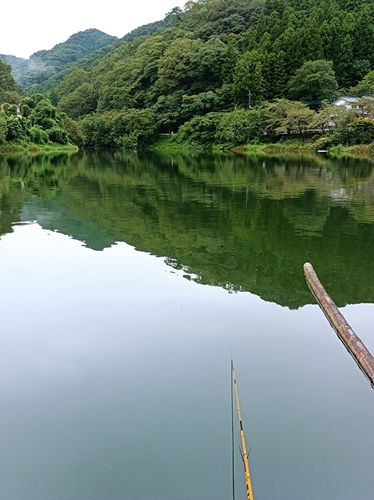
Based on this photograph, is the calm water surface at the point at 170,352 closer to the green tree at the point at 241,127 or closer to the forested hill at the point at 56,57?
the green tree at the point at 241,127

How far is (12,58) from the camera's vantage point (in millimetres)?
141875

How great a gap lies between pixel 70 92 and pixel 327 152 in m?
57.2

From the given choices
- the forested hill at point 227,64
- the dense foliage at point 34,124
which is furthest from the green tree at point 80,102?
the dense foliage at point 34,124

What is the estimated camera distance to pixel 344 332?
15.9ft

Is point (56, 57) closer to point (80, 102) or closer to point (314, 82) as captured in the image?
point (80, 102)

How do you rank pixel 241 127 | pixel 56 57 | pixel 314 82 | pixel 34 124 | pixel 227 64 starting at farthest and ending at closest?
pixel 56 57 < pixel 227 64 < pixel 34 124 < pixel 314 82 < pixel 241 127

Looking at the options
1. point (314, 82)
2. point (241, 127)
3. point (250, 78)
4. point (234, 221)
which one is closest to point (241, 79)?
point (250, 78)

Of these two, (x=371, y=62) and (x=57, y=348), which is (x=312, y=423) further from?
(x=371, y=62)

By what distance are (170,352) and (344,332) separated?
1.89m

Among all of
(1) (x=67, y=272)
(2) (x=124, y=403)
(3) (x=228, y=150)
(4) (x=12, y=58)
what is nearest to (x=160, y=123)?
(3) (x=228, y=150)

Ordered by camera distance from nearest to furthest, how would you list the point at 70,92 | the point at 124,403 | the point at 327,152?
the point at 124,403 < the point at 327,152 < the point at 70,92

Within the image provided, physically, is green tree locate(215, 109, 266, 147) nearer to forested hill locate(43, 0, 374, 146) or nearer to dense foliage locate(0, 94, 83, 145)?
forested hill locate(43, 0, 374, 146)

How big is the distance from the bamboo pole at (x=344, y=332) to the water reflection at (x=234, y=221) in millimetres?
219

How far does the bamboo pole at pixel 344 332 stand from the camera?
4199mm
